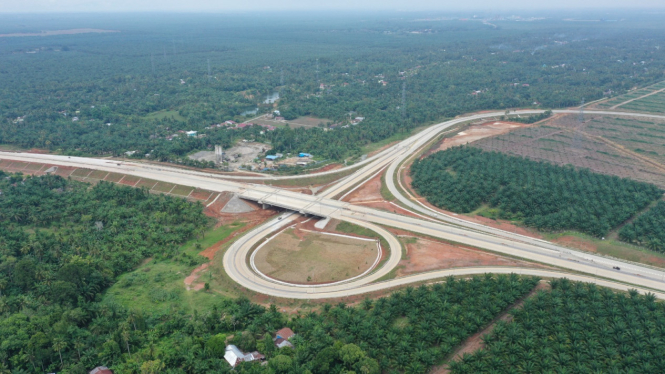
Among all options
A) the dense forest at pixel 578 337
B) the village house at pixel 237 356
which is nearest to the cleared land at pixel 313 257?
the village house at pixel 237 356

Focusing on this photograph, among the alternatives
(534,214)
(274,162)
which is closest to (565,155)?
(534,214)

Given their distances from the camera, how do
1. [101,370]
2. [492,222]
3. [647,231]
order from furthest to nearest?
[492,222] < [647,231] < [101,370]

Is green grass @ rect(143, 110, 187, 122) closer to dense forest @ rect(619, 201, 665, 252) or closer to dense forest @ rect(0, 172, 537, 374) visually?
dense forest @ rect(0, 172, 537, 374)

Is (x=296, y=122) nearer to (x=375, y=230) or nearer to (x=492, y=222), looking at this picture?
(x=375, y=230)

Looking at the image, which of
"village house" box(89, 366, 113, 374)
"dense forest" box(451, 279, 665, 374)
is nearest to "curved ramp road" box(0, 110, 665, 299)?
"dense forest" box(451, 279, 665, 374)

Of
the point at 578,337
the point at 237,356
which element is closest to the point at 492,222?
the point at 578,337

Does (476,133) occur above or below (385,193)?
above

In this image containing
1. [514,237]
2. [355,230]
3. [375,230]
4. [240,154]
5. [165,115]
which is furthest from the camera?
[165,115]
